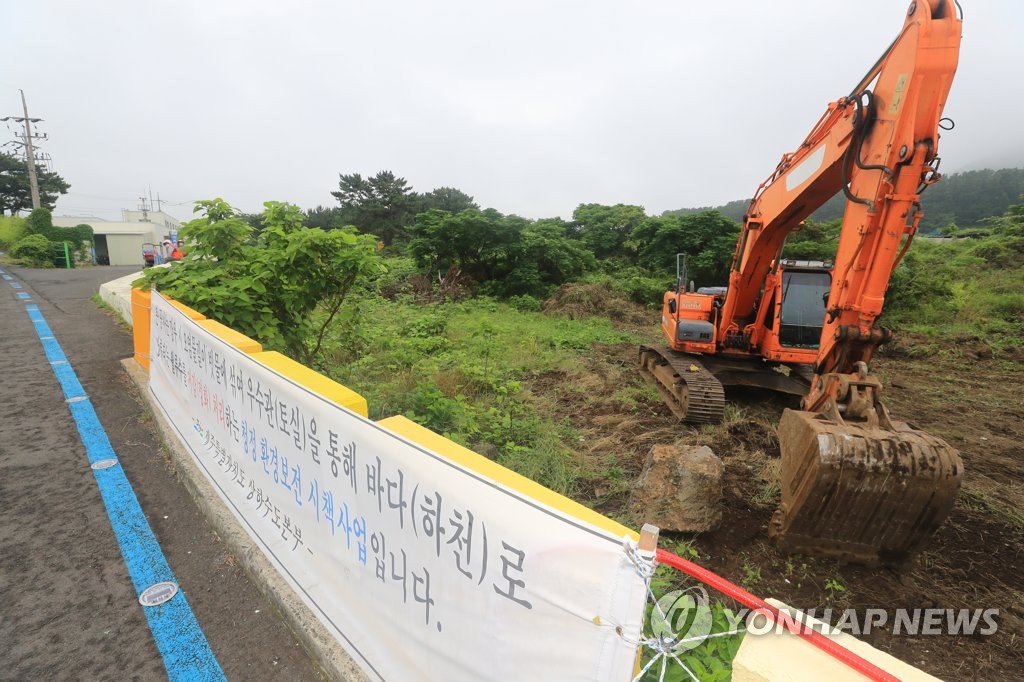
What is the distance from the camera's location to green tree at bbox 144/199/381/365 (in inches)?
201

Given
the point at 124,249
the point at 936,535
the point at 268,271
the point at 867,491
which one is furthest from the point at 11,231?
the point at 936,535

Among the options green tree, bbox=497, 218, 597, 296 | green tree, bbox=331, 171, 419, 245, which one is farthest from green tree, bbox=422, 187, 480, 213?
green tree, bbox=497, 218, 597, 296

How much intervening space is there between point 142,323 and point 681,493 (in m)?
6.63

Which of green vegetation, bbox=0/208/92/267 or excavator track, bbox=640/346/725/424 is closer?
excavator track, bbox=640/346/725/424

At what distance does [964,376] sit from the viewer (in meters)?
9.77

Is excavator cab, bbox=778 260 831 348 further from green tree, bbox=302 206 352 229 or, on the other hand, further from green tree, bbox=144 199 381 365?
green tree, bbox=302 206 352 229

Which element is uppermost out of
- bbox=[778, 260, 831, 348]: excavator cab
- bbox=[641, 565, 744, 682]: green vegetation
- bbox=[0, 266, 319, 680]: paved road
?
bbox=[778, 260, 831, 348]: excavator cab

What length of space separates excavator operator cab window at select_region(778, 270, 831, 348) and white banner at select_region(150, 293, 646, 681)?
20.6ft

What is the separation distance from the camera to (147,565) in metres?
2.90

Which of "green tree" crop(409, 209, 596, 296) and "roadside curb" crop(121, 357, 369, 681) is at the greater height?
"green tree" crop(409, 209, 596, 296)

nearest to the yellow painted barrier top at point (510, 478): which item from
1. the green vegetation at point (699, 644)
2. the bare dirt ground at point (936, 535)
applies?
the green vegetation at point (699, 644)

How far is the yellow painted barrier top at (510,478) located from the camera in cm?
161

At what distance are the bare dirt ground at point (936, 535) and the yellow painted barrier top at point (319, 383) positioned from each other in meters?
2.49

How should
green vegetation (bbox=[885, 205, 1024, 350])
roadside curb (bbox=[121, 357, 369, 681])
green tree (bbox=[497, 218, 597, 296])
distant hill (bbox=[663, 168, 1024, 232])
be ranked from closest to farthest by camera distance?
roadside curb (bbox=[121, 357, 369, 681]), green vegetation (bbox=[885, 205, 1024, 350]), green tree (bbox=[497, 218, 597, 296]), distant hill (bbox=[663, 168, 1024, 232])
